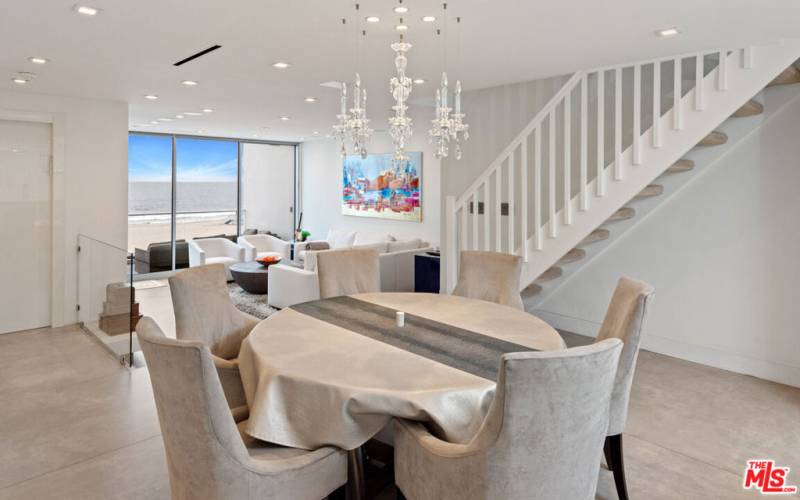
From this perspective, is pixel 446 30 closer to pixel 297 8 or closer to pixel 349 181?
pixel 297 8

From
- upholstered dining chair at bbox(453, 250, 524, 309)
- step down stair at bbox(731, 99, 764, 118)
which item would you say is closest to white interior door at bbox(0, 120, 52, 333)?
upholstered dining chair at bbox(453, 250, 524, 309)

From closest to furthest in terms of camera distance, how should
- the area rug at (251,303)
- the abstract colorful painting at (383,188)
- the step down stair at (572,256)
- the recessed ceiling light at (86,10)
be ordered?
the recessed ceiling light at (86,10)
the step down stair at (572,256)
the area rug at (251,303)
the abstract colorful painting at (383,188)

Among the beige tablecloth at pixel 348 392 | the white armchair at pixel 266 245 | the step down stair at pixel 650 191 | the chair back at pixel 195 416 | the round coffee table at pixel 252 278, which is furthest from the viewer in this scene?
the white armchair at pixel 266 245

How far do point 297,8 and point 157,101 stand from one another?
147 inches

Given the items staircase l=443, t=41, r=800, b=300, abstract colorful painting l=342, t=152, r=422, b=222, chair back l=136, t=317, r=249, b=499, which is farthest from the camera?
abstract colorful painting l=342, t=152, r=422, b=222

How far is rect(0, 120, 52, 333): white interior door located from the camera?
17.6 feet

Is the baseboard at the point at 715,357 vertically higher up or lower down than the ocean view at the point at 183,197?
lower down

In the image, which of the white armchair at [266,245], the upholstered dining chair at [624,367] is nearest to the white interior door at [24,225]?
the white armchair at [266,245]

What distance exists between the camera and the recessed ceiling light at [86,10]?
2879 mm

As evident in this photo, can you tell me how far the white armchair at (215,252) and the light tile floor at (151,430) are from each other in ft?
12.3


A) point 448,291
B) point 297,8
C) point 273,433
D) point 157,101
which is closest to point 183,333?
point 273,433

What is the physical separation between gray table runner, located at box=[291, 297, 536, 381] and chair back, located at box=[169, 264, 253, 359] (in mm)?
393

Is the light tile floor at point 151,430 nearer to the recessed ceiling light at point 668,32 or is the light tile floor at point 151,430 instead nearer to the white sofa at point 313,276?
the white sofa at point 313,276

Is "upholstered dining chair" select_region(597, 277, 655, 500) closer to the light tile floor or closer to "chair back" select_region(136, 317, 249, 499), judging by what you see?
the light tile floor
